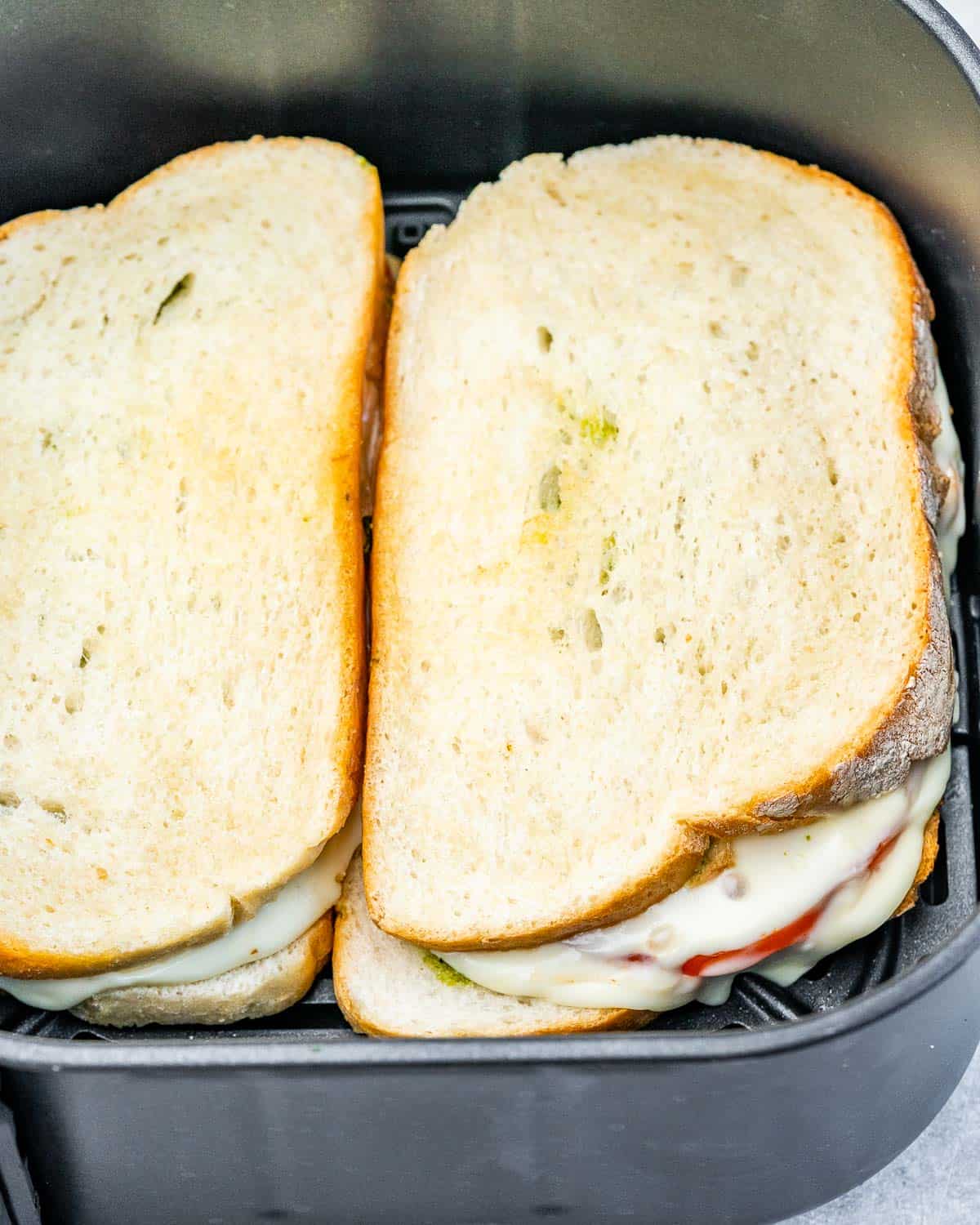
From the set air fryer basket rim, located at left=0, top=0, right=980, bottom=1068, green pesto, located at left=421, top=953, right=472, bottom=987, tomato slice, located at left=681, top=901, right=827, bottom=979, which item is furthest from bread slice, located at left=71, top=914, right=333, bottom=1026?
tomato slice, located at left=681, top=901, right=827, bottom=979

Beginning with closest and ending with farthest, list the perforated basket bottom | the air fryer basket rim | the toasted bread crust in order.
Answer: the air fryer basket rim < the toasted bread crust < the perforated basket bottom

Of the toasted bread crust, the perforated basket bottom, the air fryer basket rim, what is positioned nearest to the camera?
the air fryer basket rim

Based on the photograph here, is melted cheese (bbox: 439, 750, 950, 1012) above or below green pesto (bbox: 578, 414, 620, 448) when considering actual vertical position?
below

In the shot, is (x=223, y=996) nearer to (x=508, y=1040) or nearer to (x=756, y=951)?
(x=508, y=1040)

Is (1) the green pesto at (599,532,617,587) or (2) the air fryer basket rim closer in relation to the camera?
(2) the air fryer basket rim

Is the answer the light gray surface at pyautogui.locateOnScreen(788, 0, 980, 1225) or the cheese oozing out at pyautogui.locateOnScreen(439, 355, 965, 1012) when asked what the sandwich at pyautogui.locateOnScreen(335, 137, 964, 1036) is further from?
the light gray surface at pyautogui.locateOnScreen(788, 0, 980, 1225)

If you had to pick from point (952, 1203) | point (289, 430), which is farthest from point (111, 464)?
point (952, 1203)

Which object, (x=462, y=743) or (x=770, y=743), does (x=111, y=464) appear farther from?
(x=770, y=743)
